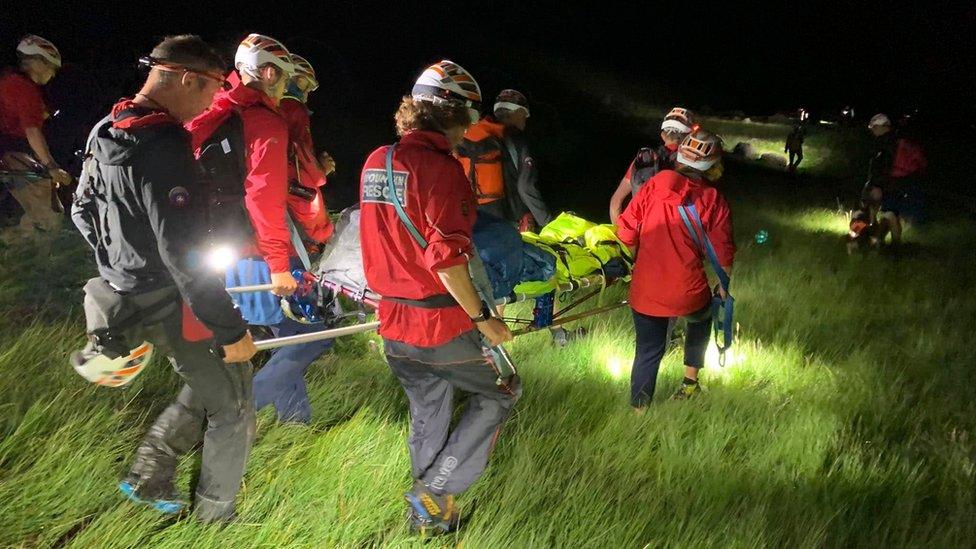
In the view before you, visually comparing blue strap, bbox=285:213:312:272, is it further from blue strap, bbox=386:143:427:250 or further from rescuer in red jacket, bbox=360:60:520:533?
blue strap, bbox=386:143:427:250

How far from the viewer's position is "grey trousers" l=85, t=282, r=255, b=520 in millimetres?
2246

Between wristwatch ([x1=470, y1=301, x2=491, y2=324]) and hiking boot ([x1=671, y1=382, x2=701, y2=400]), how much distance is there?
7.02 ft

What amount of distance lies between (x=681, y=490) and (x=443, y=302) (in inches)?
64.4

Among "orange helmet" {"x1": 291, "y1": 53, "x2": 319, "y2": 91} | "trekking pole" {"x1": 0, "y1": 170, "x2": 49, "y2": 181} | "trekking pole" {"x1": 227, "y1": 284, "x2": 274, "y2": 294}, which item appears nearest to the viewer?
"trekking pole" {"x1": 227, "y1": 284, "x2": 274, "y2": 294}

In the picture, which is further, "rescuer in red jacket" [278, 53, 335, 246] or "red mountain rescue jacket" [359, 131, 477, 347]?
"rescuer in red jacket" [278, 53, 335, 246]

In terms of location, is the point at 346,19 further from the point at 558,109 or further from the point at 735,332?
the point at 735,332

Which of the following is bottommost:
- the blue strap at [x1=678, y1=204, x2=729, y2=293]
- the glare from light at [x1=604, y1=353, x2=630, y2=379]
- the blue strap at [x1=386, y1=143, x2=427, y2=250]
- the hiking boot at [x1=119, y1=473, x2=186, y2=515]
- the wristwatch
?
the glare from light at [x1=604, y1=353, x2=630, y2=379]

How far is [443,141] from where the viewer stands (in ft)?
7.59

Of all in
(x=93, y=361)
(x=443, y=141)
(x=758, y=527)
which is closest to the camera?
(x=93, y=361)

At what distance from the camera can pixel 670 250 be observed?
12.0ft

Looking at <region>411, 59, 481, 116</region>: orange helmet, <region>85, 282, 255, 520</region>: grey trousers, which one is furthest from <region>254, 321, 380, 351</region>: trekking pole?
<region>411, 59, 481, 116</region>: orange helmet

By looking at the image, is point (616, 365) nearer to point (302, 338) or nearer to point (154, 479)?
point (302, 338)

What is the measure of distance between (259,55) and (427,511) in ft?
7.73

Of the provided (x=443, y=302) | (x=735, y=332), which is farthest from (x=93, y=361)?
(x=735, y=332)
